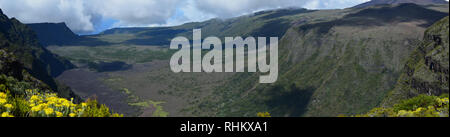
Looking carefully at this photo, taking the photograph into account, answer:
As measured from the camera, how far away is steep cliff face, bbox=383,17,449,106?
5547cm

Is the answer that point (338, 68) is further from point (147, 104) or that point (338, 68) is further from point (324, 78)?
point (147, 104)

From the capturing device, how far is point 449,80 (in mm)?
53625

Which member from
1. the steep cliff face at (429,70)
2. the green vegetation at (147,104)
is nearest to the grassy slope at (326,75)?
the green vegetation at (147,104)

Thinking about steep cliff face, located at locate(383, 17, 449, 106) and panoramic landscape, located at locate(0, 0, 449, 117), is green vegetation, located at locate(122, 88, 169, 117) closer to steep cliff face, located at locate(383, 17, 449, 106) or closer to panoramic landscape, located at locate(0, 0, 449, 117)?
panoramic landscape, located at locate(0, 0, 449, 117)

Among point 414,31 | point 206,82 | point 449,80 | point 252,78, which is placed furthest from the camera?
point 206,82

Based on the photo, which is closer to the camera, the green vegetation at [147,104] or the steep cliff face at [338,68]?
the steep cliff face at [338,68]

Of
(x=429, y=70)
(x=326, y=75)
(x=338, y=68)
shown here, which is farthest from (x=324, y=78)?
(x=429, y=70)

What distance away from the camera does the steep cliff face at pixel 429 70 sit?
55.5 meters

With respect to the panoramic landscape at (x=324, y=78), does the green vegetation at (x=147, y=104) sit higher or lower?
lower

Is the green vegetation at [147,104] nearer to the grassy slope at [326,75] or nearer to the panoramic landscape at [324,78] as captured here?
the panoramic landscape at [324,78]
